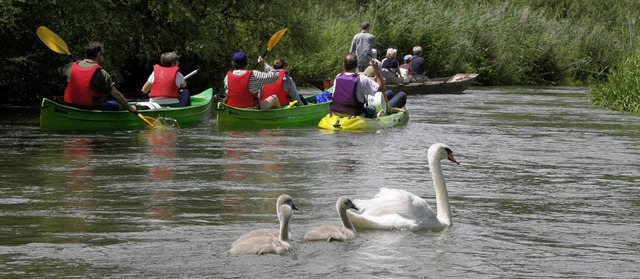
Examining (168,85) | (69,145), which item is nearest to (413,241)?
(69,145)

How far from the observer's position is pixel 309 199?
10.6 metres

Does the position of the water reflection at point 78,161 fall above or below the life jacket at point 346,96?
below

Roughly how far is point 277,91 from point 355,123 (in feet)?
4.57

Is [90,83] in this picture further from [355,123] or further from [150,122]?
[355,123]

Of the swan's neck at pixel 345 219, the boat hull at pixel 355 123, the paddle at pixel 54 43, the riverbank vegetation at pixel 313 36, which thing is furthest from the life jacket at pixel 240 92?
the swan's neck at pixel 345 219

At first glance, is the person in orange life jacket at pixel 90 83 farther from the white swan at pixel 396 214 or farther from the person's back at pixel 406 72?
the person's back at pixel 406 72

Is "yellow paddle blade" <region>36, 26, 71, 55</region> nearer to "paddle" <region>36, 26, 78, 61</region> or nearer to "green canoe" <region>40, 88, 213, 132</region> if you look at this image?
"paddle" <region>36, 26, 78, 61</region>

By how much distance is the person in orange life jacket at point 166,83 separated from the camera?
18.0m

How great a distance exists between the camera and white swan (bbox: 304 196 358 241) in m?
8.25

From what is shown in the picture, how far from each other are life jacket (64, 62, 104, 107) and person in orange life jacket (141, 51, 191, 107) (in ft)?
4.26

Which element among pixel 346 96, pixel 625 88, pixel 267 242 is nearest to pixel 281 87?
pixel 346 96

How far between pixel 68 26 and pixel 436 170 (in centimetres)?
1241

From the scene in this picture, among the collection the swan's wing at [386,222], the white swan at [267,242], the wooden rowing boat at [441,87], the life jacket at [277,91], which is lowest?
the wooden rowing boat at [441,87]

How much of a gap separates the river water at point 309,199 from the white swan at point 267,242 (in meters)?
0.07
